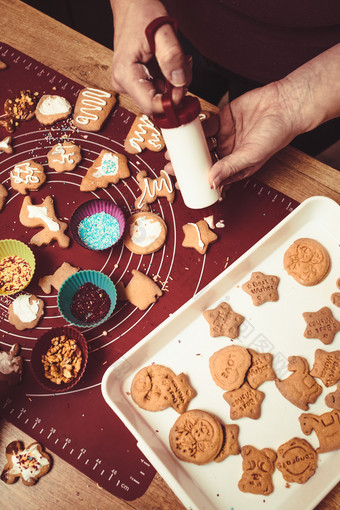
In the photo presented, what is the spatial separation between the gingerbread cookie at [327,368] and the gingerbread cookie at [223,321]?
8.3 inches

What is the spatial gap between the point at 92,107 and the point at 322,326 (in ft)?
2.99

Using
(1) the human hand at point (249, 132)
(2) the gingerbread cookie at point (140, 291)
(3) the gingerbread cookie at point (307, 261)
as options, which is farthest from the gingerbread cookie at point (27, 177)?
(3) the gingerbread cookie at point (307, 261)

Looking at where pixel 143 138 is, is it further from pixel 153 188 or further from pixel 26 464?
pixel 26 464

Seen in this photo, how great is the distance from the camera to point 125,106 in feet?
4.33

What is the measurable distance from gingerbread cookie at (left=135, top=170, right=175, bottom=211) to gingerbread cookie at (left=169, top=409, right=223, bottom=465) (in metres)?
0.58

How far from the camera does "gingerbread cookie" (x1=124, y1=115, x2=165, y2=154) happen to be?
1258mm

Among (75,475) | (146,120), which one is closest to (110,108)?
(146,120)

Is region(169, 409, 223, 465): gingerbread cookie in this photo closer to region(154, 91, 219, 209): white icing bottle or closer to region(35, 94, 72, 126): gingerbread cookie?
region(154, 91, 219, 209): white icing bottle

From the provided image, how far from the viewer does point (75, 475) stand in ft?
3.38

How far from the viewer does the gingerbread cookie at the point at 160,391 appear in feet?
3.35

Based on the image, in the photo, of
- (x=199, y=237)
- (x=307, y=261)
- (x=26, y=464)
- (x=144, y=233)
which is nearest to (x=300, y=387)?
(x=307, y=261)

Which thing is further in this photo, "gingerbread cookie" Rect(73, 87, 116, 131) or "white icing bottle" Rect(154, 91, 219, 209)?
"gingerbread cookie" Rect(73, 87, 116, 131)

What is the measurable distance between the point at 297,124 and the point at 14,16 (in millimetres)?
991

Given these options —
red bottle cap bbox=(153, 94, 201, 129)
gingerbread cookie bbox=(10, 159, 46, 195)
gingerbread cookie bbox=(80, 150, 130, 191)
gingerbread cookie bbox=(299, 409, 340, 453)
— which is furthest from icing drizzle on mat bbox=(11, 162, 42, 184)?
gingerbread cookie bbox=(299, 409, 340, 453)
